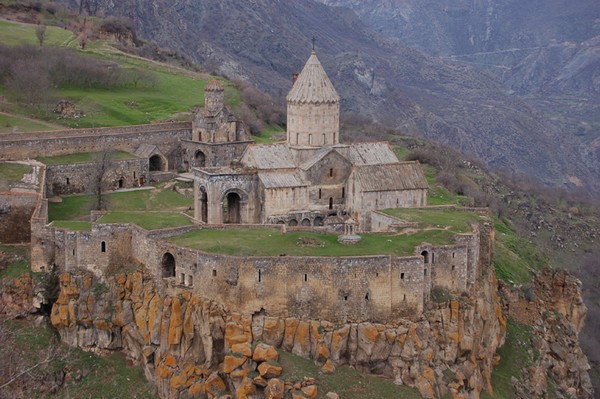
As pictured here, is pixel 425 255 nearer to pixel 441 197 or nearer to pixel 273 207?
pixel 273 207

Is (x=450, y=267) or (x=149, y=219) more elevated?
(x=149, y=219)

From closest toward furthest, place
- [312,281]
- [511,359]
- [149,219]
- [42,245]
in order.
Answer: [312,281], [42,245], [149,219], [511,359]

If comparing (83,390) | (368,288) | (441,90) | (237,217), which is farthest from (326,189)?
(441,90)

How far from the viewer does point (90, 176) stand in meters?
54.8

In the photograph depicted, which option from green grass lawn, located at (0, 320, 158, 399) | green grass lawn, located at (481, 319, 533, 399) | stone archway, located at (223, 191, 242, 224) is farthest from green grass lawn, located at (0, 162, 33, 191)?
green grass lawn, located at (481, 319, 533, 399)

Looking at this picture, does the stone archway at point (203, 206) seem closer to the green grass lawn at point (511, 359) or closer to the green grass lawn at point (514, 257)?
the green grass lawn at point (511, 359)

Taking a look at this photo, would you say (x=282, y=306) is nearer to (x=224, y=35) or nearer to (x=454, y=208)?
(x=454, y=208)

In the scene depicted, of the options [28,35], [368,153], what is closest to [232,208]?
[368,153]

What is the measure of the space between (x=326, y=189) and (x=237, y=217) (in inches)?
186

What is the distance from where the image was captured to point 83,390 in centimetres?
3850

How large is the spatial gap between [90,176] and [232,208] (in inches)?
395

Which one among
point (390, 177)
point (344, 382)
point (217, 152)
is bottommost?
point (344, 382)

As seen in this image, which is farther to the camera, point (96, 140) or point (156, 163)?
point (156, 163)

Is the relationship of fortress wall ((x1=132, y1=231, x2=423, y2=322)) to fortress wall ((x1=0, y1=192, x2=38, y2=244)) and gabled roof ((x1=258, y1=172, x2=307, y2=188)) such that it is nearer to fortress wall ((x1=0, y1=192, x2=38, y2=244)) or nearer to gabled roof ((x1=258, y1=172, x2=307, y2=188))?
gabled roof ((x1=258, y1=172, x2=307, y2=188))
